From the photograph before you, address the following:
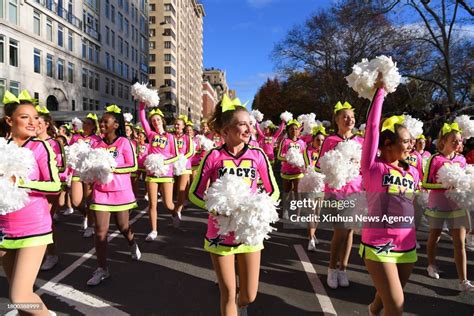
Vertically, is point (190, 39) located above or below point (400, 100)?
above

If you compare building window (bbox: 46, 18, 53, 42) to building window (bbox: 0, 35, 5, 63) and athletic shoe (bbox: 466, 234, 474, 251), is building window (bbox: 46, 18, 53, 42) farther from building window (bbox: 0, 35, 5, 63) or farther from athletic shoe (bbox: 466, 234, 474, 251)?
athletic shoe (bbox: 466, 234, 474, 251)

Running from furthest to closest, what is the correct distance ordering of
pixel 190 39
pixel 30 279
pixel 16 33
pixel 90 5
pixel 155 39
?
1. pixel 190 39
2. pixel 155 39
3. pixel 90 5
4. pixel 16 33
5. pixel 30 279

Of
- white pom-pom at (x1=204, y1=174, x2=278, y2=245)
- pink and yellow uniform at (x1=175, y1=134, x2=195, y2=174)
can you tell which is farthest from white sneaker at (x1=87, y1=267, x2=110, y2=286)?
pink and yellow uniform at (x1=175, y1=134, x2=195, y2=174)

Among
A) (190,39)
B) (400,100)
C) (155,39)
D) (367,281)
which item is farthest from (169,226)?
(190,39)

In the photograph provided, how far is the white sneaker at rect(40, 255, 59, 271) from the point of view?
460cm

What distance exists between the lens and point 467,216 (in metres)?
3.99

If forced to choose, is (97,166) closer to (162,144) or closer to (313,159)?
(162,144)

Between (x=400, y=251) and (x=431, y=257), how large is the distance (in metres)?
2.18

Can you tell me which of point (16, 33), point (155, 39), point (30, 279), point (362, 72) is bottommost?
point (30, 279)

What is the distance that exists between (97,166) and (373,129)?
2.95 metres

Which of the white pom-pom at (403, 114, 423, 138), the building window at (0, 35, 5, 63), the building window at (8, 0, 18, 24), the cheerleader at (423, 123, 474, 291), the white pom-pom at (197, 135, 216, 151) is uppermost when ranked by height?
the building window at (8, 0, 18, 24)

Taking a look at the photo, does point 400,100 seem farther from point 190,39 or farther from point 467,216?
point 190,39

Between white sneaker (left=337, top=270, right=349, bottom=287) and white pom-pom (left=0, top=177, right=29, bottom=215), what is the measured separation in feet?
10.8

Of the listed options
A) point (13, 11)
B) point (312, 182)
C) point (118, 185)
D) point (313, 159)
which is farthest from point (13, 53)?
point (312, 182)
